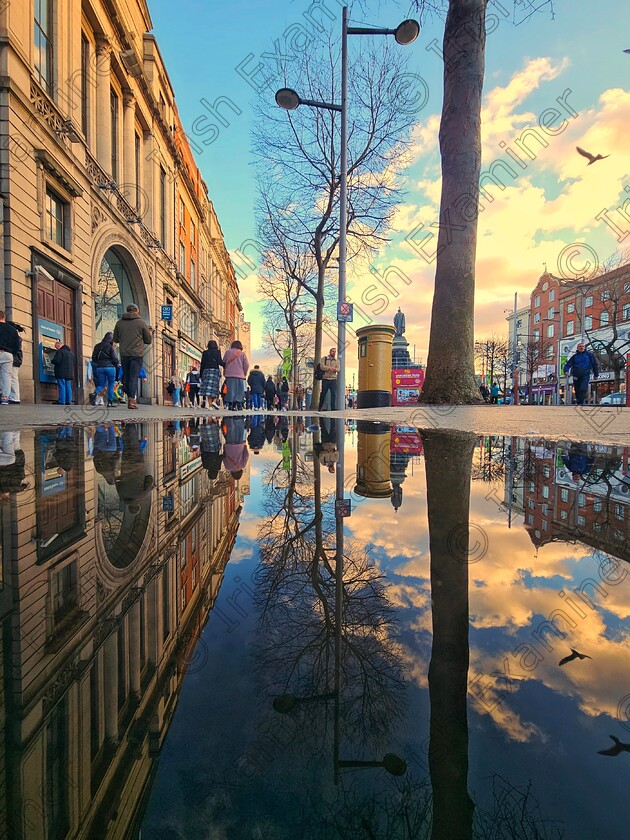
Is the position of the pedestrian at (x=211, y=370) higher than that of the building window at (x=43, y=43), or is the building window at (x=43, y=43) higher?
the building window at (x=43, y=43)

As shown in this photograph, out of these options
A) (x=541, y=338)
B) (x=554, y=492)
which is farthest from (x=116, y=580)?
(x=541, y=338)

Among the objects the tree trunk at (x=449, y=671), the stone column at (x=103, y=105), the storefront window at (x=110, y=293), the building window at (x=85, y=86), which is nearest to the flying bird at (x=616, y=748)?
the tree trunk at (x=449, y=671)

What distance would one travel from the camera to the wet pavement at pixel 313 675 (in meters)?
0.46

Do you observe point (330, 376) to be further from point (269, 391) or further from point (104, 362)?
point (269, 391)

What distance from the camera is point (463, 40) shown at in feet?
26.6

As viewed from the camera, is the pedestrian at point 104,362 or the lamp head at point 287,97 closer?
the pedestrian at point 104,362

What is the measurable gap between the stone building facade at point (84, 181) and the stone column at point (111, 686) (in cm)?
1260

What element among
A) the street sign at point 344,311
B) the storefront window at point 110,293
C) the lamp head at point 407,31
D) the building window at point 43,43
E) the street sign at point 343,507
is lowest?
the street sign at point 343,507

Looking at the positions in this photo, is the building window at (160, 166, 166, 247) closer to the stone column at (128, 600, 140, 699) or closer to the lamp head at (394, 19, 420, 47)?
the lamp head at (394, 19, 420, 47)

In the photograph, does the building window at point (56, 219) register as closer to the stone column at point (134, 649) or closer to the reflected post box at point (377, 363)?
the reflected post box at point (377, 363)

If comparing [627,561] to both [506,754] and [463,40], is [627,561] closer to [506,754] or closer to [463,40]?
[506,754]

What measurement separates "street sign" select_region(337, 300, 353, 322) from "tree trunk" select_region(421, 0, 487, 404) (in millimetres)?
4253

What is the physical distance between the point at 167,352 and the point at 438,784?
2792 cm

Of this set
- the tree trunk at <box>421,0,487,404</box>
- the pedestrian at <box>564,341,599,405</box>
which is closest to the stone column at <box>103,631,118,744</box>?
the tree trunk at <box>421,0,487,404</box>
